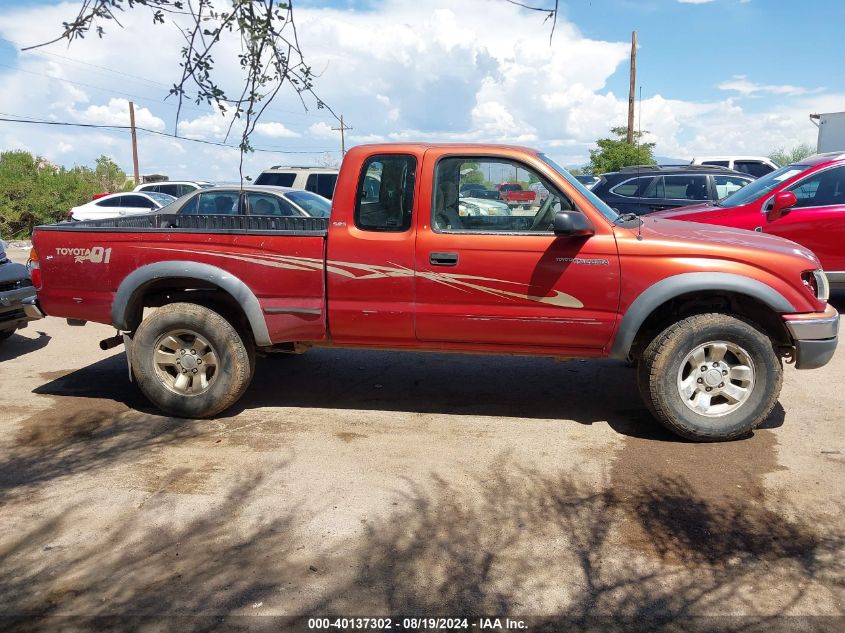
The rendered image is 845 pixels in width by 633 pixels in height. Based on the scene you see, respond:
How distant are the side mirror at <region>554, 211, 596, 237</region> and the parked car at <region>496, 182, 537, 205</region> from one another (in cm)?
26

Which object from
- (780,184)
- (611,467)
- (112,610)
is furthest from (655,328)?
(780,184)

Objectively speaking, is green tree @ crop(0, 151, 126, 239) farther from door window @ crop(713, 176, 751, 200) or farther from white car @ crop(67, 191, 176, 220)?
door window @ crop(713, 176, 751, 200)

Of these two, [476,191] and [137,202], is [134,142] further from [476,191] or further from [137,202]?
[476,191]

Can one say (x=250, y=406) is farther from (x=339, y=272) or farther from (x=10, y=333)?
(x=10, y=333)

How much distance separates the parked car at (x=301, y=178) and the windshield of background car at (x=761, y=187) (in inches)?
353

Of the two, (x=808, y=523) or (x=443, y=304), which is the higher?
(x=443, y=304)

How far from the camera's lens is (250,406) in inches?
230

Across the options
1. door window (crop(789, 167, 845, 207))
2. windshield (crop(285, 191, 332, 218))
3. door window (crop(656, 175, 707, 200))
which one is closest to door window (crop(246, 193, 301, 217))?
windshield (crop(285, 191, 332, 218))

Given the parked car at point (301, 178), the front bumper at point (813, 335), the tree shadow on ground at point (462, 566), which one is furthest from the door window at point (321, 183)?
the tree shadow on ground at point (462, 566)

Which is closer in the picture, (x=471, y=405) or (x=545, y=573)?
(x=545, y=573)

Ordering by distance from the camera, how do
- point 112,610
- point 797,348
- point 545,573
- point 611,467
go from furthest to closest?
point 797,348, point 611,467, point 545,573, point 112,610

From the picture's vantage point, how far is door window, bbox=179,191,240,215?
38.0 ft

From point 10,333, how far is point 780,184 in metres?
8.91

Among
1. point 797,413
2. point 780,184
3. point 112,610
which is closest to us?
point 112,610
